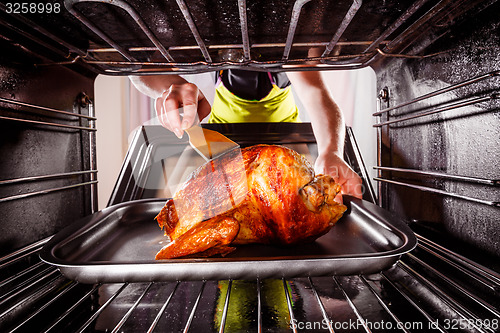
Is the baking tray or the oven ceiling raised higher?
the oven ceiling

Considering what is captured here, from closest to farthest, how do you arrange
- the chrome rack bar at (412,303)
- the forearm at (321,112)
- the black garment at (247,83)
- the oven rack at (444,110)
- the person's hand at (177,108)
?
the chrome rack bar at (412,303) → the oven rack at (444,110) → the person's hand at (177,108) → the forearm at (321,112) → the black garment at (247,83)

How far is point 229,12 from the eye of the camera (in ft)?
2.11

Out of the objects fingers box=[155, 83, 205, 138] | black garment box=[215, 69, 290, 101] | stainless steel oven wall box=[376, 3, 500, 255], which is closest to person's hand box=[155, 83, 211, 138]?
fingers box=[155, 83, 205, 138]

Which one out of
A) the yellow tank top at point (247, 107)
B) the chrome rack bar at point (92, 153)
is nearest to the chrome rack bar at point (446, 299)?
the chrome rack bar at point (92, 153)

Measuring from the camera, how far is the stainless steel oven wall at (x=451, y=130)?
611 millimetres

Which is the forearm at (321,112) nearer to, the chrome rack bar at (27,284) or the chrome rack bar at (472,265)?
the chrome rack bar at (472,265)

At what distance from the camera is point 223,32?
2.41ft

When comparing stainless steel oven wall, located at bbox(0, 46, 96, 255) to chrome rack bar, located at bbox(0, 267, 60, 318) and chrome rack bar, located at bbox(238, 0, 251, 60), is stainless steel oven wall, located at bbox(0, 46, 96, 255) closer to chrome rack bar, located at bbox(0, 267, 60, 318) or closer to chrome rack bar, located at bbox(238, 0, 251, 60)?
chrome rack bar, located at bbox(0, 267, 60, 318)

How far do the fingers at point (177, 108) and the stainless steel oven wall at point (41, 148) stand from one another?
24cm

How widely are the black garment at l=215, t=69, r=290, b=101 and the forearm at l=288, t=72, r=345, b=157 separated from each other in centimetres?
18

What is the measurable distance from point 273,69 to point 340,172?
46cm

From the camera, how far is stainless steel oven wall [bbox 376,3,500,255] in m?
0.61

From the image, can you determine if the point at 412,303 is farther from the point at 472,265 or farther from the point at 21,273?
the point at 21,273

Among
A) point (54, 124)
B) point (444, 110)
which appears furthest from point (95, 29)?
point (444, 110)
